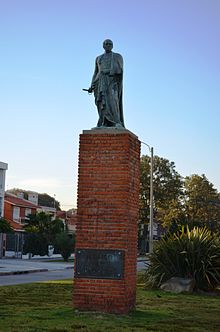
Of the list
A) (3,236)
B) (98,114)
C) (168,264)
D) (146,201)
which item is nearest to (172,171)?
(146,201)

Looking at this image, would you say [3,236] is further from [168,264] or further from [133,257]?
[133,257]

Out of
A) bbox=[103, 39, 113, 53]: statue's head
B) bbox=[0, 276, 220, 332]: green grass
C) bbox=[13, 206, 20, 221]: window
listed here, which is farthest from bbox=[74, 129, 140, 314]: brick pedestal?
bbox=[13, 206, 20, 221]: window

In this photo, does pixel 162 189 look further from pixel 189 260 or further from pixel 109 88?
pixel 109 88

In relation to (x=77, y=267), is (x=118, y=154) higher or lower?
higher

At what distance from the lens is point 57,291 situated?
16.3 metres

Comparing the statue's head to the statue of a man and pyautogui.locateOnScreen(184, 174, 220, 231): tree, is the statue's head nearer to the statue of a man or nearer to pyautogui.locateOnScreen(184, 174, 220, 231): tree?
the statue of a man

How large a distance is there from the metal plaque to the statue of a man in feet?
8.60

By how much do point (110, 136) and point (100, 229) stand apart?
72.2 inches

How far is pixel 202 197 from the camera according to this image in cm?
7044

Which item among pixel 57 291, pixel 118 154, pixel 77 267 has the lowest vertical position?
pixel 57 291

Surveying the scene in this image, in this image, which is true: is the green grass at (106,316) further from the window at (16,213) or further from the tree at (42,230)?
the window at (16,213)

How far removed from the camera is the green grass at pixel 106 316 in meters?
9.10

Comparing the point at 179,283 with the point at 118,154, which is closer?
the point at 118,154

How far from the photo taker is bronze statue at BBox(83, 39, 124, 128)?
11.3 metres
